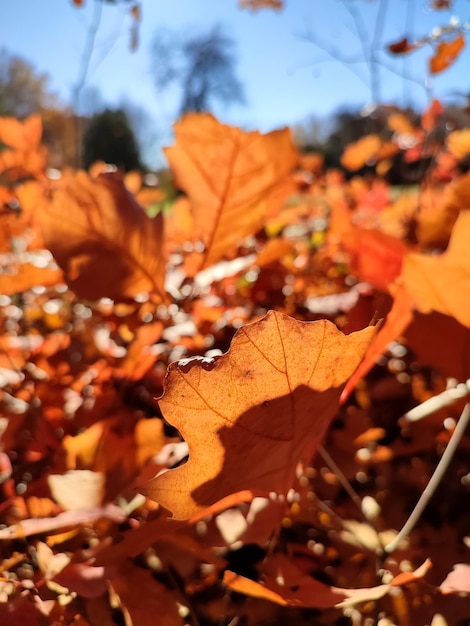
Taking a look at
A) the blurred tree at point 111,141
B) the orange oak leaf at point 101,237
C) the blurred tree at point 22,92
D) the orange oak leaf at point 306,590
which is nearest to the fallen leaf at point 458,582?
the orange oak leaf at point 306,590

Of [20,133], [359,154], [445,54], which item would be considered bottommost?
[359,154]

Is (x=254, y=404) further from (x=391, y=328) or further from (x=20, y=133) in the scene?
(x=20, y=133)

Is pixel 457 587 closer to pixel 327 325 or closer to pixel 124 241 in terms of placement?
pixel 327 325

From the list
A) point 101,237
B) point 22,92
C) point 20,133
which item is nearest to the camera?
point 101,237

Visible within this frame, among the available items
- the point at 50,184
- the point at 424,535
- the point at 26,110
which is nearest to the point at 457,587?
the point at 424,535

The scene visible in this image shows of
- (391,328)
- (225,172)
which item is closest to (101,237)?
(225,172)

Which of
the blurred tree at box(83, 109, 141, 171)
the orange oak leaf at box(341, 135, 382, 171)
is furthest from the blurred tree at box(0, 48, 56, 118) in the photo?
the orange oak leaf at box(341, 135, 382, 171)
